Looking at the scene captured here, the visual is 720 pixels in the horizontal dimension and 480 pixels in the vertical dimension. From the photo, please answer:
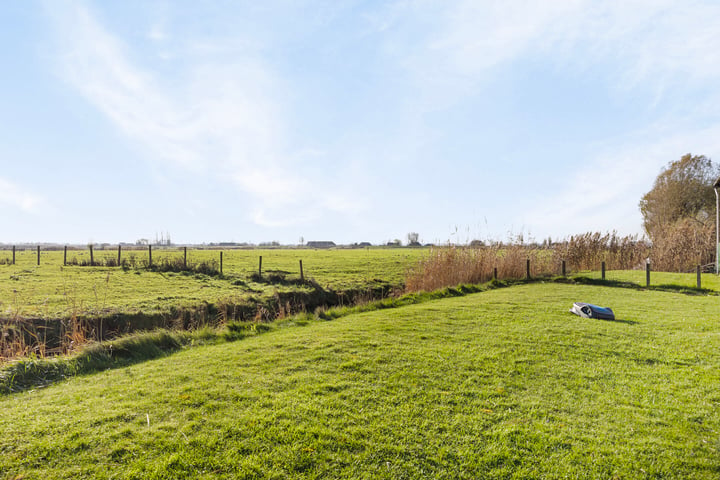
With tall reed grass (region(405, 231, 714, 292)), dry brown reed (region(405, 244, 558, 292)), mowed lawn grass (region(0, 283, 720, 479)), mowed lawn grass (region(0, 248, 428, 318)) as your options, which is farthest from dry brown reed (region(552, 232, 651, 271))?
mowed lawn grass (region(0, 283, 720, 479))

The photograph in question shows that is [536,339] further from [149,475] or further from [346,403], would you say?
[149,475]

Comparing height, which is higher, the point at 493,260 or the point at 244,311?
the point at 493,260

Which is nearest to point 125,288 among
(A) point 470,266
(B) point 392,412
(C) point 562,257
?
(A) point 470,266

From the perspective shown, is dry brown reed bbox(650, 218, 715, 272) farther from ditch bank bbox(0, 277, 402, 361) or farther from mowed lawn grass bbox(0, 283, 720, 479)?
mowed lawn grass bbox(0, 283, 720, 479)

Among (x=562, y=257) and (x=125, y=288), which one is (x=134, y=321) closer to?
(x=125, y=288)

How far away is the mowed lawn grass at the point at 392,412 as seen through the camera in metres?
3.00

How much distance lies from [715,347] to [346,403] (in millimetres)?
6226

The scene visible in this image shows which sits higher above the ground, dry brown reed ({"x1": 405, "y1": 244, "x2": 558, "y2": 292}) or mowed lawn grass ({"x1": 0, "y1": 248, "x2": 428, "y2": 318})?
dry brown reed ({"x1": 405, "y1": 244, "x2": 558, "y2": 292})

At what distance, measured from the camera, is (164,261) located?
82.1 ft

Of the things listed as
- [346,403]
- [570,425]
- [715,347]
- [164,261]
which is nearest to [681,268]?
[715,347]

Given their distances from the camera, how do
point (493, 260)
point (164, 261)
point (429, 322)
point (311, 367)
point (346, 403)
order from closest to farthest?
1. point (346, 403)
2. point (311, 367)
3. point (429, 322)
4. point (493, 260)
5. point (164, 261)

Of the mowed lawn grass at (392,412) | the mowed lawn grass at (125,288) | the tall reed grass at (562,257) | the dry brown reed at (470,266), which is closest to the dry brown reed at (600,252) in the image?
the tall reed grass at (562,257)

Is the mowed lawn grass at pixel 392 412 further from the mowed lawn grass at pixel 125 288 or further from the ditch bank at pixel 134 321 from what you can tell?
the mowed lawn grass at pixel 125 288

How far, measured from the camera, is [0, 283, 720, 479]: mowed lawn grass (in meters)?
3.00
